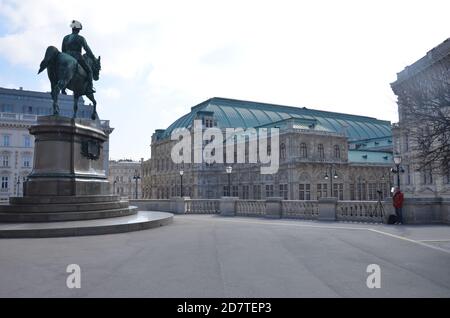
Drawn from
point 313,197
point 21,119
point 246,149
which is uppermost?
point 21,119

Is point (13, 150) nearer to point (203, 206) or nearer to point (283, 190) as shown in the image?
point (283, 190)

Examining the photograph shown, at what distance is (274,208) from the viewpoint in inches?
908

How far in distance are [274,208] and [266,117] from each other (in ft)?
211

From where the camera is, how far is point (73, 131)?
1559 cm

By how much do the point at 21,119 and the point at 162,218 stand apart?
227 ft

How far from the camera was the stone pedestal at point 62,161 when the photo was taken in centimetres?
1458

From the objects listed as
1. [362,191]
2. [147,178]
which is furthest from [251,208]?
[147,178]

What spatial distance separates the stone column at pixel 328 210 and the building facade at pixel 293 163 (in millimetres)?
27321

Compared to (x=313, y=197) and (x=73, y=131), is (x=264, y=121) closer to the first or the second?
(x=313, y=197)

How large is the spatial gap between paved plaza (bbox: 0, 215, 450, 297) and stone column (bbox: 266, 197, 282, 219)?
10.3 metres

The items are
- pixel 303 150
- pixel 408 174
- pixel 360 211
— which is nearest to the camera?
pixel 360 211

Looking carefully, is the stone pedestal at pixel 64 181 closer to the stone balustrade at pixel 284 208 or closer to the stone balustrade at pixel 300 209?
the stone balustrade at pixel 284 208

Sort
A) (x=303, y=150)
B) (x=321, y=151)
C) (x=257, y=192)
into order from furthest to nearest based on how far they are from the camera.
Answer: (x=257, y=192), (x=321, y=151), (x=303, y=150)
